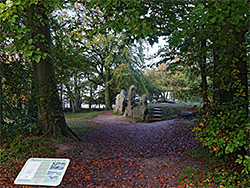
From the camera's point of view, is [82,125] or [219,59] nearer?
[219,59]

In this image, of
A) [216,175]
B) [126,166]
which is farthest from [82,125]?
[216,175]

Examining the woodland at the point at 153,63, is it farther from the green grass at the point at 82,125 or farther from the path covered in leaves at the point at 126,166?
the green grass at the point at 82,125

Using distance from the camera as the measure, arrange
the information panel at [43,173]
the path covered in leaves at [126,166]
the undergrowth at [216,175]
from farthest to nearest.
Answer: the path covered in leaves at [126,166] → the undergrowth at [216,175] → the information panel at [43,173]

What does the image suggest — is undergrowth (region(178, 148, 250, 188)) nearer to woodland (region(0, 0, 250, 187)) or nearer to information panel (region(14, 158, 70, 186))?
woodland (region(0, 0, 250, 187))

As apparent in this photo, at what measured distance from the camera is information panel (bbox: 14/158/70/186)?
10.0 feet

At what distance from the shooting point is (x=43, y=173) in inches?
126

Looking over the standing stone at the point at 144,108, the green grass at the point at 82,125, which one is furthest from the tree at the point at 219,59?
the standing stone at the point at 144,108

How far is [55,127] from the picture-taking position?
5.92 m

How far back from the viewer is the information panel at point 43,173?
3.05 m

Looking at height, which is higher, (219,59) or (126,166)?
(219,59)

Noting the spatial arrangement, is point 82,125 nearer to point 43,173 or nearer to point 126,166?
point 126,166

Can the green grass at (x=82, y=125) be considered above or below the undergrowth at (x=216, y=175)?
above

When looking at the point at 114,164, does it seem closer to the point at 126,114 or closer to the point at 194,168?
the point at 194,168

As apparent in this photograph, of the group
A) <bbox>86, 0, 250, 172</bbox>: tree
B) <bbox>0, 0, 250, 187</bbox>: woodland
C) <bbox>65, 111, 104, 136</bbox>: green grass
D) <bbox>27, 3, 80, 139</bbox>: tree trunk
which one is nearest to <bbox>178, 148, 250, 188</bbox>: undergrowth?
<bbox>0, 0, 250, 187</bbox>: woodland
